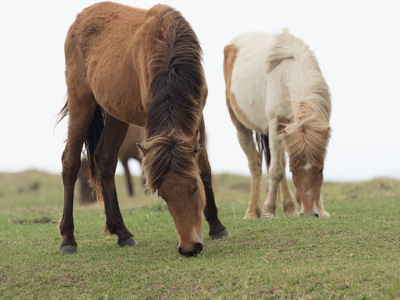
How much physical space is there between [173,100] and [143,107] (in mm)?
764

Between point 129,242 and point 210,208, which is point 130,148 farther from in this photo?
point 210,208

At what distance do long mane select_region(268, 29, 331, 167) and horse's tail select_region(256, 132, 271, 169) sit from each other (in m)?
1.65

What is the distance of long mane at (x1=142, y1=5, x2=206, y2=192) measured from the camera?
4336mm

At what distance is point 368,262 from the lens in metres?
4.08

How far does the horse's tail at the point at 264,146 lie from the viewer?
29.8 feet

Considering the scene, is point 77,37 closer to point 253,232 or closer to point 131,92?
point 131,92

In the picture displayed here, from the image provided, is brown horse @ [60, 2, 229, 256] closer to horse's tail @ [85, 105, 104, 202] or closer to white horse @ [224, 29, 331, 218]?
horse's tail @ [85, 105, 104, 202]

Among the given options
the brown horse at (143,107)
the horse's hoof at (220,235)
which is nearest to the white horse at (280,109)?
the horse's hoof at (220,235)

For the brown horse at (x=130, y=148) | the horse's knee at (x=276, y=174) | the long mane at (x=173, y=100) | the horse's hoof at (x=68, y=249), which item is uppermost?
the long mane at (x=173, y=100)

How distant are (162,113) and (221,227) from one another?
166 centimetres

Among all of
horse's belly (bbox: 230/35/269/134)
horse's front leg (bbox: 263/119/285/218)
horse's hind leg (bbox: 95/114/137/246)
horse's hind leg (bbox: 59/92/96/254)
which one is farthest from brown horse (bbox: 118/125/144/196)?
horse's hind leg (bbox: 59/92/96/254)

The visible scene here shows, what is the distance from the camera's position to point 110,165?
6348 millimetres

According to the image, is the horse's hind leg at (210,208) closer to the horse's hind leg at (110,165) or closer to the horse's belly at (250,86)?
the horse's hind leg at (110,165)

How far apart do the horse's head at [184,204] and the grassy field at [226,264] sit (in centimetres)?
22
